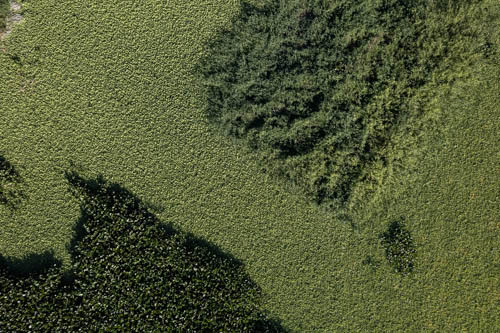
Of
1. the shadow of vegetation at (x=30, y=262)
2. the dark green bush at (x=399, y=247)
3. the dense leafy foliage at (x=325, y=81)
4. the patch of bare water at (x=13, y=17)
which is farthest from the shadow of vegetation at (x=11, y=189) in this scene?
the dark green bush at (x=399, y=247)

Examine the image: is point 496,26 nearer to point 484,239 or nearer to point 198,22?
point 484,239

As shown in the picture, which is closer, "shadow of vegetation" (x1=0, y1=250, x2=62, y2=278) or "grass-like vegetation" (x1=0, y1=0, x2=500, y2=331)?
"shadow of vegetation" (x1=0, y1=250, x2=62, y2=278)

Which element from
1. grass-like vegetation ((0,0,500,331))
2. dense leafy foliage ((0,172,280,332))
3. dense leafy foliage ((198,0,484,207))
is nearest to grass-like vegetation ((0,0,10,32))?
grass-like vegetation ((0,0,500,331))

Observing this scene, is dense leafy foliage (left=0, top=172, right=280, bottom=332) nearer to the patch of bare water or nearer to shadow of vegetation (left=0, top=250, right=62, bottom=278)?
shadow of vegetation (left=0, top=250, right=62, bottom=278)

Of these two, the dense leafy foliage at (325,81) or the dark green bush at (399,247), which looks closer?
the dense leafy foliage at (325,81)

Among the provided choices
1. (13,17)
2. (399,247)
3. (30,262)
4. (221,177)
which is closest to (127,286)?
→ (30,262)

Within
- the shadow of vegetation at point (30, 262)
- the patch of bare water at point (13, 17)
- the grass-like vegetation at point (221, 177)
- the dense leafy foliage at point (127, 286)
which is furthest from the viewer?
the patch of bare water at point (13, 17)

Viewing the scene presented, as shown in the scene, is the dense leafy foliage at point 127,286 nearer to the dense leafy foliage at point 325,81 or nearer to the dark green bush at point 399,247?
the dense leafy foliage at point 325,81
